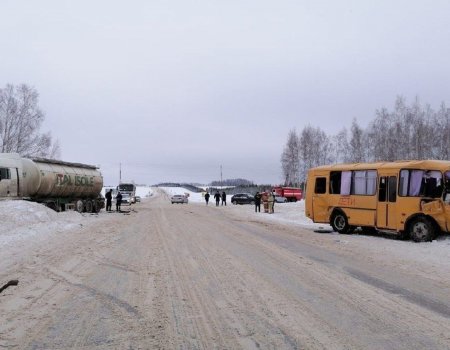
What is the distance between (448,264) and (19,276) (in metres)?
9.45

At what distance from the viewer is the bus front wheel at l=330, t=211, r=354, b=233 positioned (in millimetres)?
20078

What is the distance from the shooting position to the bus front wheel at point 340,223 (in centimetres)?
2008

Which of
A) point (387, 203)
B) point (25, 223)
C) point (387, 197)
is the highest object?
point (387, 197)

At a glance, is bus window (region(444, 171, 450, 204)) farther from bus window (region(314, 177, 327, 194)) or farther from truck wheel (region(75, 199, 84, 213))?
truck wheel (region(75, 199, 84, 213))

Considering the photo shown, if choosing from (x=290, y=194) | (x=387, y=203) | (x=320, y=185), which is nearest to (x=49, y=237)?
(x=320, y=185)

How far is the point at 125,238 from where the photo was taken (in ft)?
55.3

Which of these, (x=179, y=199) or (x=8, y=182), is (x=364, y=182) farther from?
(x=179, y=199)

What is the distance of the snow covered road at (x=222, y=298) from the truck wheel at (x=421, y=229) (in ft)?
7.01

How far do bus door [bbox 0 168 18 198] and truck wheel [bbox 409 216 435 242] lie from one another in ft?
68.5

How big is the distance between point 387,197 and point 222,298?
39.2ft

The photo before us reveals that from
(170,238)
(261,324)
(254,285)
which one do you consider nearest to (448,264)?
(254,285)

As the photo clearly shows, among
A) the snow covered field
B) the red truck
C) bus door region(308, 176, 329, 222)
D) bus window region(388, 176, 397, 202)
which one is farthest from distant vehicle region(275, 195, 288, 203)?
bus window region(388, 176, 397, 202)

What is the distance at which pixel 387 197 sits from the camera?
698 inches

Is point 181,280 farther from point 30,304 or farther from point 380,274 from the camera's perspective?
point 380,274
